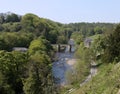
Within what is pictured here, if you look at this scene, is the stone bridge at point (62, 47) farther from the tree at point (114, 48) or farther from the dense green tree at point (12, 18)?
the tree at point (114, 48)

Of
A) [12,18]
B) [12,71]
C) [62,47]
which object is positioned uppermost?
[12,18]

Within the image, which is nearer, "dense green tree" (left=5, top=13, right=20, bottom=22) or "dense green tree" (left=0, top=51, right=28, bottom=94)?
"dense green tree" (left=0, top=51, right=28, bottom=94)

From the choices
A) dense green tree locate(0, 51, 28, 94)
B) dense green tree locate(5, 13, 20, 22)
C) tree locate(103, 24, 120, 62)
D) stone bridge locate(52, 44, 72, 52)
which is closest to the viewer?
tree locate(103, 24, 120, 62)

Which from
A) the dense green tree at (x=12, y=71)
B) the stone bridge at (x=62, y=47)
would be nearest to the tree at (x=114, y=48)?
the dense green tree at (x=12, y=71)

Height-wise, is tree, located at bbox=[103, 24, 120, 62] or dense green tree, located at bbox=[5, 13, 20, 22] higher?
tree, located at bbox=[103, 24, 120, 62]

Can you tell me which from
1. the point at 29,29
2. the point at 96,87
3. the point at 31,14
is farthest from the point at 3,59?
the point at 31,14

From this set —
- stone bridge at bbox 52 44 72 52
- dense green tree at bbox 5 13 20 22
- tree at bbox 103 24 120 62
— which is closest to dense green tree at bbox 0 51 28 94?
tree at bbox 103 24 120 62

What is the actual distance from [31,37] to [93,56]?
50.3m

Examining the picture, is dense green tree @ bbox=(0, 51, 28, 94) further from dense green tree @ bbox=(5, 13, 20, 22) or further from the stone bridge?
dense green tree @ bbox=(5, 13, 20, 22)

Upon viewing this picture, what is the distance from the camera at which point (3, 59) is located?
39.7 meters

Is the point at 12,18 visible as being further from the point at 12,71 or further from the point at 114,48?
the point at 114,48

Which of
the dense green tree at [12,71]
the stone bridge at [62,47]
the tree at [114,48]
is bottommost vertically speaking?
the stone bridge at [62,47]

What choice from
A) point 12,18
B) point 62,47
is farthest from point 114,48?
point 12,18

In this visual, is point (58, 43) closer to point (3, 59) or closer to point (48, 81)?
point (3, 59)
